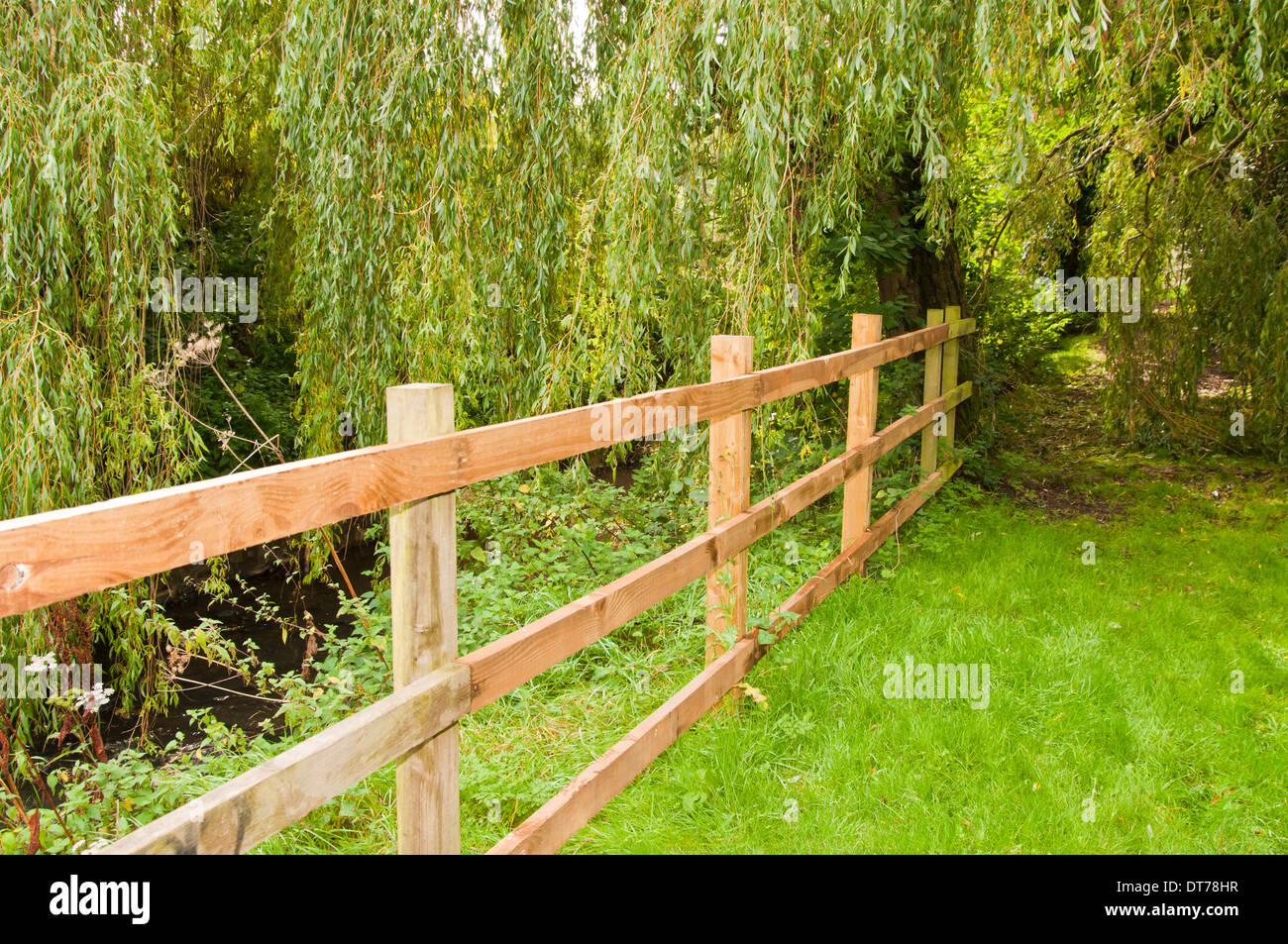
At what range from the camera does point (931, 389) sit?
730 cm

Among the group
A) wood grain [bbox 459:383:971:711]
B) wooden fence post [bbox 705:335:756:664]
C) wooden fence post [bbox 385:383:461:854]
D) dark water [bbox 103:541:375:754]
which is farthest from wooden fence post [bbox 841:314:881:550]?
wooden fence post [bbox 385:383:461:854]

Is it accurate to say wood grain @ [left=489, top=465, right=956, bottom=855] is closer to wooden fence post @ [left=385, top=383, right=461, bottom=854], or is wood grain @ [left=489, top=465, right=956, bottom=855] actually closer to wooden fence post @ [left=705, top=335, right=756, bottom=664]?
wooden fence post @ [left=705, top=335, right=756, bottom=664]

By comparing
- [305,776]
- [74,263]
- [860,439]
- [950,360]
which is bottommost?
[305,776]

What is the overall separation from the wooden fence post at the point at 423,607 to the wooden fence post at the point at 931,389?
18.3 ft

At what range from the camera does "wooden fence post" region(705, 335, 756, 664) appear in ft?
13.2

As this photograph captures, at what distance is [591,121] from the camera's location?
6105 millimetres

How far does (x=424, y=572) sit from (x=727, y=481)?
6.50 feet

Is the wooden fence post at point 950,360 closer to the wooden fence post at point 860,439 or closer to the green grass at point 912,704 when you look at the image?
the green grass at point 912,704

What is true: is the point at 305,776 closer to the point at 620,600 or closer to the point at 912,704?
the point at 620,600

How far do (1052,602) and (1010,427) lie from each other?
5113 mm

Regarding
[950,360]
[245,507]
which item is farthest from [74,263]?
[950,360]

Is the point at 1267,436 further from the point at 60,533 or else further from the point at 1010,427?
the point at 60,533

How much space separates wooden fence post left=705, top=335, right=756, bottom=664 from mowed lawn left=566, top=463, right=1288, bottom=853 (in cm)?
31

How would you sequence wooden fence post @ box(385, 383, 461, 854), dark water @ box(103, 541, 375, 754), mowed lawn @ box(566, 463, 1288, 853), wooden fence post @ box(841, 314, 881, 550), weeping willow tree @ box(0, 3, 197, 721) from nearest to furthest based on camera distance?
1. wooden fence post @ box(385, 383, 461, 854)
2. mowed lawn @ box(566, 463, 1288, 853)
3. weeping willow tree @ box(0, 3, 197, 721)
4. wooden fence post @ box(841, 314, 881, 550)
5. dark water @ box(103, 541, 375, 754)
